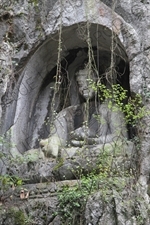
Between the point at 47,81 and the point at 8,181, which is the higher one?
the point at 47,81

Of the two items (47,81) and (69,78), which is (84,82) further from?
(47,81)

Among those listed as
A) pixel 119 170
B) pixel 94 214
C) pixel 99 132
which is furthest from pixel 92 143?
pixel 94 214

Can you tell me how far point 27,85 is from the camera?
6.37m

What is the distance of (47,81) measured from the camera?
6.74 m

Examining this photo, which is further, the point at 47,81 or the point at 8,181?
the point at 47,81

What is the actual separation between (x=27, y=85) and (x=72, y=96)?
0.67 meters

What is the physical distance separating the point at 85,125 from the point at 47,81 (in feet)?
4.94

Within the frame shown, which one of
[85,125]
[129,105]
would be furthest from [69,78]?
[129,105]

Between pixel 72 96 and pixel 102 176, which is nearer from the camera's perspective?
pixel 102 176

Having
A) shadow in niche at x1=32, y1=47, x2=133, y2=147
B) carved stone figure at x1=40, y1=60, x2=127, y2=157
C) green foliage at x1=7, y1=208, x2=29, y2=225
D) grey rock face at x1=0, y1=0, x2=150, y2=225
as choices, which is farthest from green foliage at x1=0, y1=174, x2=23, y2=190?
shadow in niche at x1=32, y1=47, x2=133, y2=147

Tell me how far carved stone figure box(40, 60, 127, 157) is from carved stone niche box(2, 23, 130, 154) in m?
0.20

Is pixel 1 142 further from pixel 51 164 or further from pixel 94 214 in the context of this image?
pixel 94 214

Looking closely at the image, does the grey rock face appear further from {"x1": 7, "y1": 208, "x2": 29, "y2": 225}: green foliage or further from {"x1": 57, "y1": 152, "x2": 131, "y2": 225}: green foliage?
{"x1": 7, "y1": 208, "x2": 29, "y2": 225}: green foliage

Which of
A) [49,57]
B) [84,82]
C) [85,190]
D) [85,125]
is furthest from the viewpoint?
[49,57]
